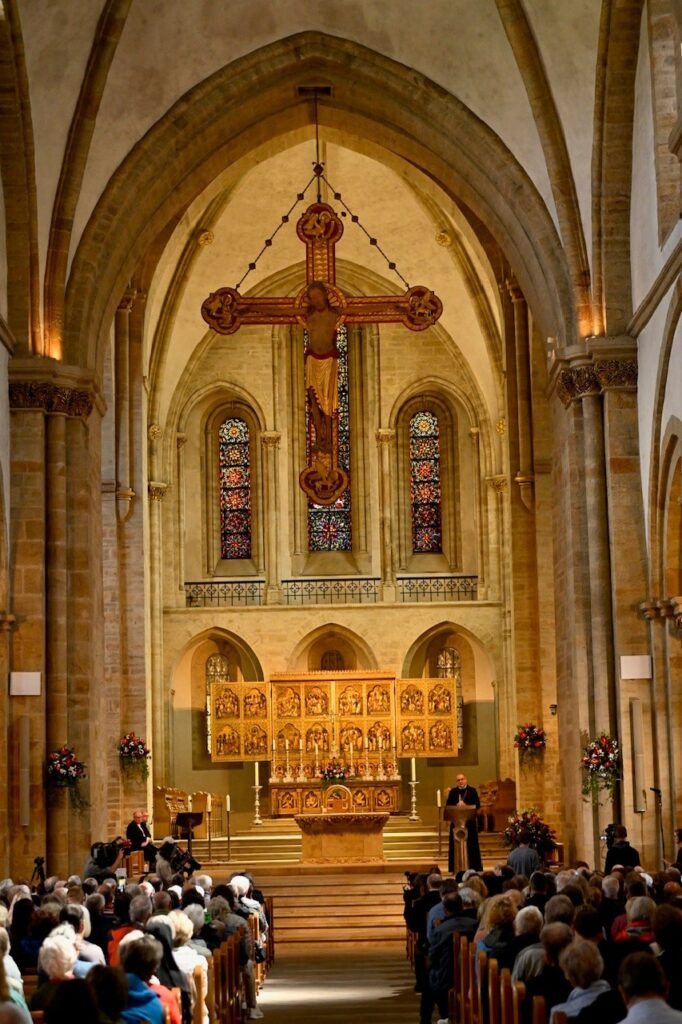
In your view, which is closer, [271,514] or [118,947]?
[118,947]

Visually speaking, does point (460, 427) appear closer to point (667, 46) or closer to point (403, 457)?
point (403, 457)

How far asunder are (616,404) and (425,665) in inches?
614

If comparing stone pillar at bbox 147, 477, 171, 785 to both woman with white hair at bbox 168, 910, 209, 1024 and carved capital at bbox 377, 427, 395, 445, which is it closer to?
carved capital at bbox 377, 427, 395, 445

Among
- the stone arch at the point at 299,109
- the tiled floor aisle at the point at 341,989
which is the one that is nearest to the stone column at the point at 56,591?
the stone arch at the point at 299,109

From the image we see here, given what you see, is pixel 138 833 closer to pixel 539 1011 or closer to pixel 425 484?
pixel 539 1011

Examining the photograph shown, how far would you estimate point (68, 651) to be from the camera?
65.3 feet

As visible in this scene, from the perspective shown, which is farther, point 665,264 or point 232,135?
point 232,135

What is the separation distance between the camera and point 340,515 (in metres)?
35.2

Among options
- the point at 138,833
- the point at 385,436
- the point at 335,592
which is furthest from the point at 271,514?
the point at 138,833

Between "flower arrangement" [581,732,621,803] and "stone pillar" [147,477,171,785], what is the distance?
15.0m

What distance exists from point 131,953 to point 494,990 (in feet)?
8.25

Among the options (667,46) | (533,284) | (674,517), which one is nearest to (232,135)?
(533,284)

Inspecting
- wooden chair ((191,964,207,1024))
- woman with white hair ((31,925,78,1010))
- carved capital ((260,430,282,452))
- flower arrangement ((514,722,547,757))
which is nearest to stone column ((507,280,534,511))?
flower arrangement ((514,722,547,757))

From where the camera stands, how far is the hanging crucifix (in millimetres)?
20203
